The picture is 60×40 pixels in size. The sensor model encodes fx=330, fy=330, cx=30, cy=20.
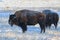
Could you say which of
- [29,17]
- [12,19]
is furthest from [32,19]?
[12,19]

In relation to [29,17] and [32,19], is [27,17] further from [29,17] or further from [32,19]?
[32,19]

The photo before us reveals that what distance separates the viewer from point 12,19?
41.5ft

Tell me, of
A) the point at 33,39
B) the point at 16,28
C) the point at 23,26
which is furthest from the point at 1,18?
the point at 33,39

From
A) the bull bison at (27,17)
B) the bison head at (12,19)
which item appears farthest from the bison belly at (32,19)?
the bison head at (12,19)

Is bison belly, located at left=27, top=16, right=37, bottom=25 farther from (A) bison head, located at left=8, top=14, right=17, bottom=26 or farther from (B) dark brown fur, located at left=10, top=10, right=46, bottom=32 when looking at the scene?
(A) bison head, located at left=8, top=14, right=17, bottom=26

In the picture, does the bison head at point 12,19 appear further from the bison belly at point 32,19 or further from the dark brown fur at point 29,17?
the bison belly at point 32,19

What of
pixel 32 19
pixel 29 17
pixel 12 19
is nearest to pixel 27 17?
pixel 29 17

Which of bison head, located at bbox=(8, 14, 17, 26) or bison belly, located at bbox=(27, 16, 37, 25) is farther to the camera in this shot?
bison head, located at bbox=(8, 14, 17, 26)

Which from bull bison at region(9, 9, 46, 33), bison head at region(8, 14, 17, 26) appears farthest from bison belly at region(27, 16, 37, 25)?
bison head at region(8, 14, 17, 26)

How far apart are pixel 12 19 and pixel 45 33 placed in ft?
4.51

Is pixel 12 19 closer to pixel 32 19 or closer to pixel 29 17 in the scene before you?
pixel 29 17

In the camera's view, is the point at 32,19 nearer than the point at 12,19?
Yes

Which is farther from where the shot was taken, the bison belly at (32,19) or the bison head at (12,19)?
the bison head at (12,19)

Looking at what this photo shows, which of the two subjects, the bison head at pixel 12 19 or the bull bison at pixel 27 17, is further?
the bison head at pixel 12 19
